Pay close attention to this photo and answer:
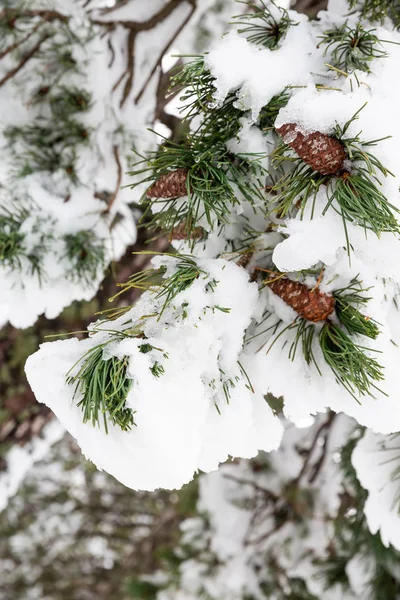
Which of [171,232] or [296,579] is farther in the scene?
[296,579]

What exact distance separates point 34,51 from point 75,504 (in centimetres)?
417

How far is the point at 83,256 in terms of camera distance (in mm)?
1268

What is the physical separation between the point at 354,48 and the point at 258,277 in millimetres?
386

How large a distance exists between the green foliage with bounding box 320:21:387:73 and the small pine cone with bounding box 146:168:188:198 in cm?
30

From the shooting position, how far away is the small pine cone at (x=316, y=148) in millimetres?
614

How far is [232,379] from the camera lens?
0.75 metres

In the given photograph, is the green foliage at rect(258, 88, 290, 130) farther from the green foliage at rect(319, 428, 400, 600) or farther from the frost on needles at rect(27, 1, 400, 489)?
the green foliage at rect(319, 428, 400, 600)

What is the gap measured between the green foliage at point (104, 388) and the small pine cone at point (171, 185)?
26 centimetres

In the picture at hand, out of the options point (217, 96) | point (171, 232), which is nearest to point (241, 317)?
point (171, 232)

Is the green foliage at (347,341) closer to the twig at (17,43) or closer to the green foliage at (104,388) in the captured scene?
the green foliage at (104,388)

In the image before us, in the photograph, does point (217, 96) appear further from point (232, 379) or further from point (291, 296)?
point (232, 379)

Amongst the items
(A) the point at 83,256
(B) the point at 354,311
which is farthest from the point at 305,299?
(A) the point at 83,256

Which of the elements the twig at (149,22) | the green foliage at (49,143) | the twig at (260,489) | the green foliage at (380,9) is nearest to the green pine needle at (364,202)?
the green foliage at (380,9)

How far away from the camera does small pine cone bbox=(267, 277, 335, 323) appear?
74 centimetres
